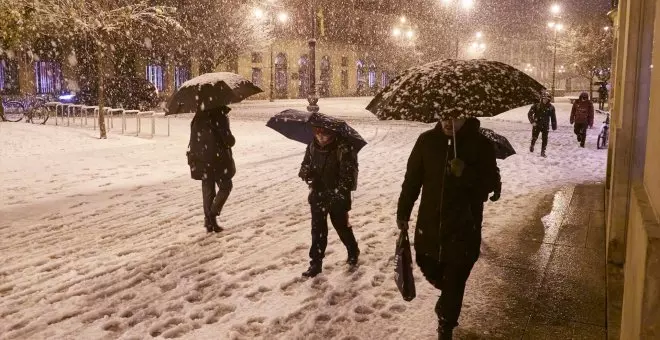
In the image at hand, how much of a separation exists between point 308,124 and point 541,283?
8.33 ft

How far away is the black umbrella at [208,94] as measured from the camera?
21.0 ft

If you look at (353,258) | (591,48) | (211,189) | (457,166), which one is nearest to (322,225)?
(353,258)

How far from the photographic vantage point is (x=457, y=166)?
3535 mm

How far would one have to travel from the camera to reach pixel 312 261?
18.1ft

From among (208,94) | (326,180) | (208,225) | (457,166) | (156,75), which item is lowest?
(208,225)

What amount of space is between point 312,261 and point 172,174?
6.47 metres

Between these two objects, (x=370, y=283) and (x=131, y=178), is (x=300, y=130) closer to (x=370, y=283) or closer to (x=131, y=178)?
(x=370, y=283)

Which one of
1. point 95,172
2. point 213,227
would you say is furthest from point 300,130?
point 95,172

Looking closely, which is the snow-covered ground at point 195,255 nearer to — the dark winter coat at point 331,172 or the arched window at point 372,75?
the dark winter coat at point 331,172

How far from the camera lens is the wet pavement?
4.36 metres

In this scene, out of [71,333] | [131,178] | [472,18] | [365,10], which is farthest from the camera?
[472,18]

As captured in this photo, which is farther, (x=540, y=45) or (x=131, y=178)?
(x=540, y=45)

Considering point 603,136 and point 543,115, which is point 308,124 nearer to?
point 543,115

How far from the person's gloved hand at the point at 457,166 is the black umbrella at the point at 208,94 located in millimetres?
3373
